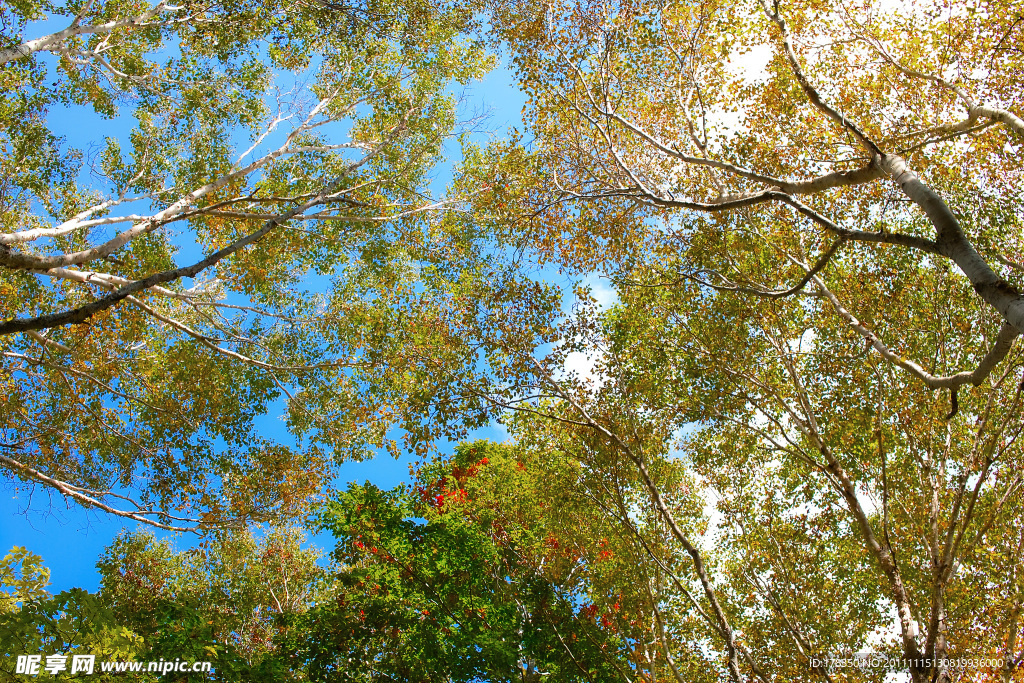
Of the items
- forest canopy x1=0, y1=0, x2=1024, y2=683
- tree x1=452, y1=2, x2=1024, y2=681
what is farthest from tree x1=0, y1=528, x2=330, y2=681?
tree x1=452, y1=2, x2=1024, y2=681

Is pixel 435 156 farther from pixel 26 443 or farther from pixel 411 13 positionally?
pixel 26 443

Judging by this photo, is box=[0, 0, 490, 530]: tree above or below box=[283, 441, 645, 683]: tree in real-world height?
above

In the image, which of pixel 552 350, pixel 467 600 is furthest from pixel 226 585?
pixel 552 350

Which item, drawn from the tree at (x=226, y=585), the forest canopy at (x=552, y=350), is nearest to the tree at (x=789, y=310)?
the forest canopy at (x=552, y=350)

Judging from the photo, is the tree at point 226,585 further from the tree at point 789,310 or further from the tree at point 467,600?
the tree at point 789,310

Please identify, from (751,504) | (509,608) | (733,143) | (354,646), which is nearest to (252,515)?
(354,646)

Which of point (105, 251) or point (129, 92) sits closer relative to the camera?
point (105, 251)

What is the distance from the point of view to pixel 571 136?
32.9ft

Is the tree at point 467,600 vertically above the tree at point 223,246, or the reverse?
the tree at point 223,246

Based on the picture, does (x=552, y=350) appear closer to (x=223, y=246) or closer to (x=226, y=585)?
(x=223, y=246)

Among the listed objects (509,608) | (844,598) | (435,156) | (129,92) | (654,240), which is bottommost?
(844,598)

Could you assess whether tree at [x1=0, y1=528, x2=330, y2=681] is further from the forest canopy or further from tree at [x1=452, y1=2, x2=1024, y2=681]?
tree at [x1=452, y1=2, x2=1024, y2=681]

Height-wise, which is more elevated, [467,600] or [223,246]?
[223,246]

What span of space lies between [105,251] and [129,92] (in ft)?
27.4
